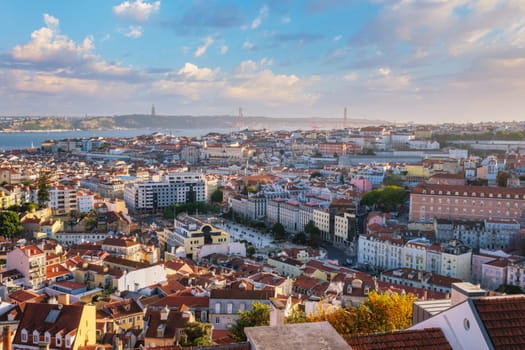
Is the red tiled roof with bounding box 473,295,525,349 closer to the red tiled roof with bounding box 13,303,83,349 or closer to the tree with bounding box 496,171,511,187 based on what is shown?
the red tiled roof with bounding box 13,303,83,349

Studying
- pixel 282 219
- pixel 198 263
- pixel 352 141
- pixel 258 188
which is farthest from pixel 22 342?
A: pixel 352 141

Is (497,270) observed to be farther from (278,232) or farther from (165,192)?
(165,192)

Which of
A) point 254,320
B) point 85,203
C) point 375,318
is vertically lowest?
point 85,203

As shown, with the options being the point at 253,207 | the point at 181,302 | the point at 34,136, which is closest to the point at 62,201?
the point at 253,207

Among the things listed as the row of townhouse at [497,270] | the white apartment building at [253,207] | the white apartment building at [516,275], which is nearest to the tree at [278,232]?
the white apartment building at [253,207]

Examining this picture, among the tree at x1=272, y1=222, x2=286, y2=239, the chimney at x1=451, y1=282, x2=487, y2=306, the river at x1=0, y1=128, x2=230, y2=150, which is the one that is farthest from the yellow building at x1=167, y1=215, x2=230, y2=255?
the river at x1=0, y1=128, x2=230, y2=150

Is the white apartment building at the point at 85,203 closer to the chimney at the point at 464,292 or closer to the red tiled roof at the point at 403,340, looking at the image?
the chimney at the point at 464,292
